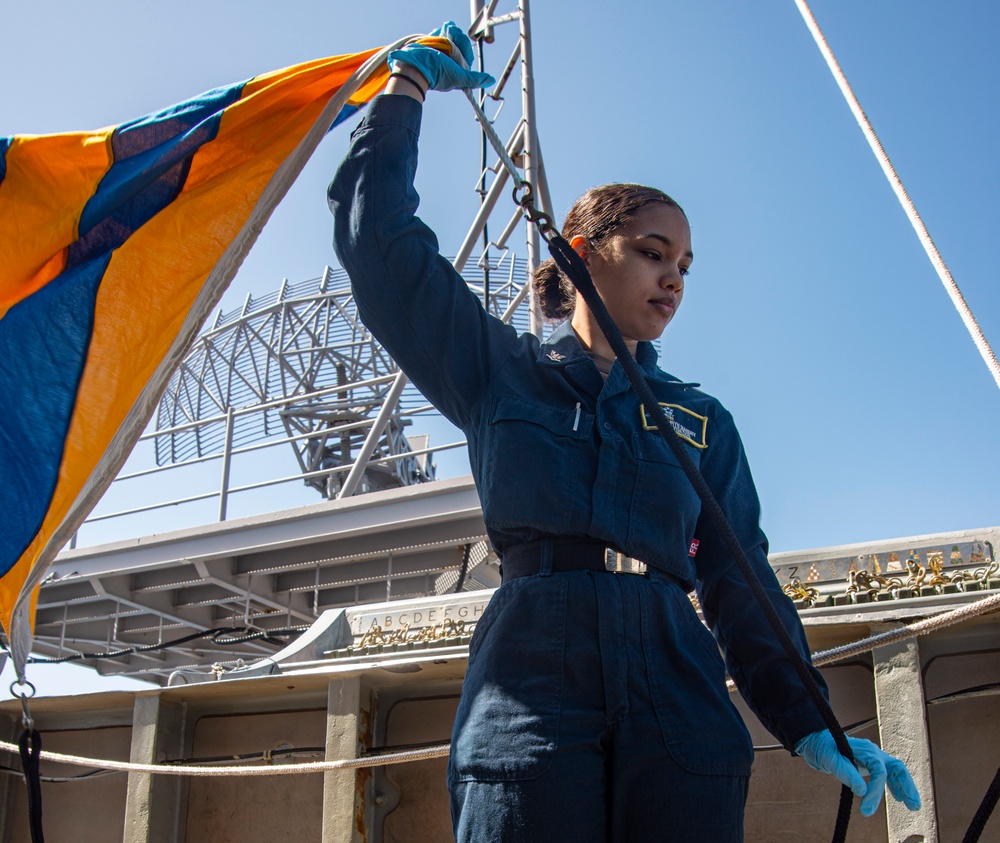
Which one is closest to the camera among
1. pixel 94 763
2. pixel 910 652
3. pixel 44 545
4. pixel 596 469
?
pixel 596 469

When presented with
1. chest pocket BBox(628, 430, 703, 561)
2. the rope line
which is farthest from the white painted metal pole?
chest pocket BBox(628, 430, 703, 561)

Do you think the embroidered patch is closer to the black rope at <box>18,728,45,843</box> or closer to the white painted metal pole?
the black rope at <box>18,728,45,843</box>

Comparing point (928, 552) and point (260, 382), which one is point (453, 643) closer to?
point (928, 552)

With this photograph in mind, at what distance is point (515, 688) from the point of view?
1.86 meters

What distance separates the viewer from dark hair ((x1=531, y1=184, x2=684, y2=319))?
7.86 ft

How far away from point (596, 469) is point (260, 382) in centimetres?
1140

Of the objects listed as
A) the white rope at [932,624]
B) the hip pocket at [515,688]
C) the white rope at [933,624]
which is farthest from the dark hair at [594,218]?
the white rope at [933,624]

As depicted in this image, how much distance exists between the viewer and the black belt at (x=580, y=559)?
6.51 feet

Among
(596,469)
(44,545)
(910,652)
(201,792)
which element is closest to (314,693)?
(201,792)

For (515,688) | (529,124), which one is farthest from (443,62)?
(529,124)

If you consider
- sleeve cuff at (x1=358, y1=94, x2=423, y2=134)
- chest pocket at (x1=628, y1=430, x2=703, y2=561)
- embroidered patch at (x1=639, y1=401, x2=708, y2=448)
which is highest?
sleeve cuff at (x1=358, y1=94, x2=423, y2=134)

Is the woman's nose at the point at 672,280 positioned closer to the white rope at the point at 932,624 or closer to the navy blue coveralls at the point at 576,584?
the navy blue coveralls at the point at 576,584

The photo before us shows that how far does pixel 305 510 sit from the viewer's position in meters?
8.60

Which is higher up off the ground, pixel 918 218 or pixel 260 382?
pixel 260 382
